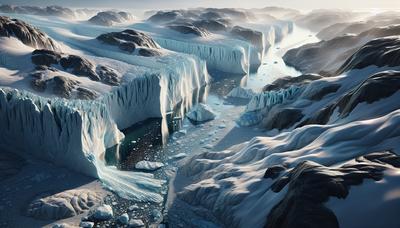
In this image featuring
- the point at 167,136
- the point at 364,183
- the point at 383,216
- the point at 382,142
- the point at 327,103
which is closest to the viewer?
the point at 383,216

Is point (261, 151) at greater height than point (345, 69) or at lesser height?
lesser

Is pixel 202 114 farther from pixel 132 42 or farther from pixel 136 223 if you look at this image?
pixel 132 42

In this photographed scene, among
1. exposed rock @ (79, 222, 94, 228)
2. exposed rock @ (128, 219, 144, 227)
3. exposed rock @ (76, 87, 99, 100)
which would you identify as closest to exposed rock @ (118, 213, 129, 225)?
exposed rock @ (128, 219, 144, 227)

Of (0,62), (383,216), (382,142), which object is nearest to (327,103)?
(382,142)

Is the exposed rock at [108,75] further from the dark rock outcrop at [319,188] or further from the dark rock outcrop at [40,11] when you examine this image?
the dark rock outcrop at [40,11]

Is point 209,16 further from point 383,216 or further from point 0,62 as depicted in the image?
point 383,216
